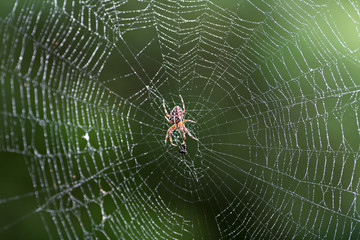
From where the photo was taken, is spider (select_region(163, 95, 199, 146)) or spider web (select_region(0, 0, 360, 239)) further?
spider web (select_region(0, 0, 360, 239))

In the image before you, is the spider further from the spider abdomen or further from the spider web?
the spider web

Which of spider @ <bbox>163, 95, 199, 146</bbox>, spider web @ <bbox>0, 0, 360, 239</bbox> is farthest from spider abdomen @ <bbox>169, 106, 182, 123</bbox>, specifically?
spider web @ <bbox>0, 0, 360, 239</bbox>

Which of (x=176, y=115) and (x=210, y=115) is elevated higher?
(x=176, y=115)

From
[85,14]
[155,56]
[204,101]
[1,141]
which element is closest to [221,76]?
[204,101]

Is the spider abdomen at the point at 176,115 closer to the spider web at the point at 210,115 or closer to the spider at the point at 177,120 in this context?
the spider at the point at 177,120

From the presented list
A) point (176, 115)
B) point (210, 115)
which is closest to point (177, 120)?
point (176, 115)

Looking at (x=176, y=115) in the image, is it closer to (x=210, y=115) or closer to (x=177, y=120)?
(x=177, y=120)

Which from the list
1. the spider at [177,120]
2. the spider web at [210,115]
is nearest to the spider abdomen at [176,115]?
the spider at [177,120]

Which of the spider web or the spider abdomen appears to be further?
the spider web
